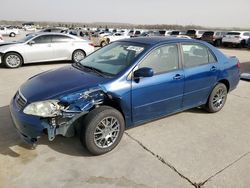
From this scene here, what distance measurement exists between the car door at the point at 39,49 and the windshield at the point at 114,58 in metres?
6.14

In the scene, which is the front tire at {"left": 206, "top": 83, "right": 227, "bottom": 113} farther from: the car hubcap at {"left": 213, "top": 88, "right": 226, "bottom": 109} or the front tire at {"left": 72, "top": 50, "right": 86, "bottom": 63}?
the front tire at {"left": 72, "top": 50, "right": 86, "bottom": 63}

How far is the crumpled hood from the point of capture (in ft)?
10.2

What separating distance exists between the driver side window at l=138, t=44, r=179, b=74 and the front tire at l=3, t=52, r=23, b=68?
24.3 ft

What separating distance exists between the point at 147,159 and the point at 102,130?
0.73 meters

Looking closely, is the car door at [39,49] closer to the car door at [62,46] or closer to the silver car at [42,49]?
the silver car at [42,49]

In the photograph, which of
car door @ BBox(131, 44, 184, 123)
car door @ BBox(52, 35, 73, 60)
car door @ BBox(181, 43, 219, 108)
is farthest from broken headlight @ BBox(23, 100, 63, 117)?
car door @ BBox(52, 35, 73, 60)

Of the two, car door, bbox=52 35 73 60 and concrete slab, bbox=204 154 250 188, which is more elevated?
car door, bbox=52 35 73 60

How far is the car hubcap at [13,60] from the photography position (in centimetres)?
922

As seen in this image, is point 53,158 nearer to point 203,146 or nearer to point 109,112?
point 109,112

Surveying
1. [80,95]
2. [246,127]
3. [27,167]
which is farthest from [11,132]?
[246,127]

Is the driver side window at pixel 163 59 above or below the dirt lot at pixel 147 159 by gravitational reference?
→ above

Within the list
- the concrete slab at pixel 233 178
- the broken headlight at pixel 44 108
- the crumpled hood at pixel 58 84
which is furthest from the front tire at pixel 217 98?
the broken headlight at pixel 44 108

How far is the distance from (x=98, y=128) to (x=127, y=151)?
575 mm

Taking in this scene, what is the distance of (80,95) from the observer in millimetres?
3098
